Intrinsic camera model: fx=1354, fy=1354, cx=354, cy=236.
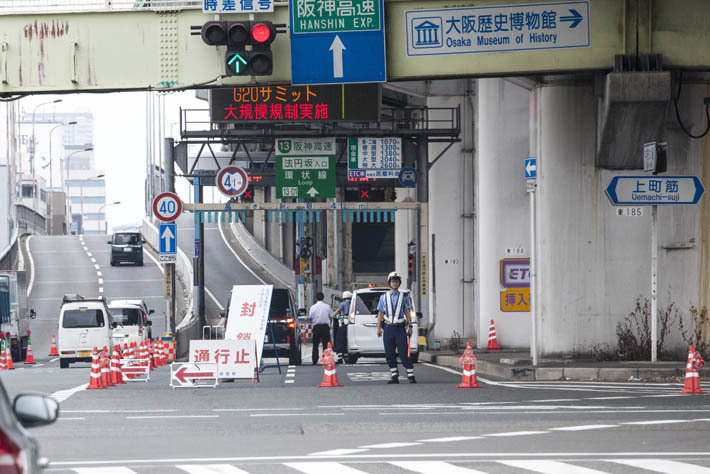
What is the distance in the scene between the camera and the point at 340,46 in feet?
65.1

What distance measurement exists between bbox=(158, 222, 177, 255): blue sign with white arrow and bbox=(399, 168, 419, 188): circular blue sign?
7.32 m

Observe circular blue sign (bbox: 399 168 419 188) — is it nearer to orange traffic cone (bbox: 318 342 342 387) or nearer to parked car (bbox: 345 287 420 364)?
parked car (bbox: 345 287 420 364)

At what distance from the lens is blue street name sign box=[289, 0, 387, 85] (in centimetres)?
1959

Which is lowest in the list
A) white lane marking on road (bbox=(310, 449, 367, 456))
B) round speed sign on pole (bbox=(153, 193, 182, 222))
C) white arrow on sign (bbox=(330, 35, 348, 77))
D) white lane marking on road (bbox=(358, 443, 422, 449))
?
white lane marking on road (bbox=(358, 443, 422, 449))

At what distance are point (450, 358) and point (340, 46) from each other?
1188cm

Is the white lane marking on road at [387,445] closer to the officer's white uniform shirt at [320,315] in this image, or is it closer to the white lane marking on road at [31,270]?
the officer's white uniform shirt at [320,315]

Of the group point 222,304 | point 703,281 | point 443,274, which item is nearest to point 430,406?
point 703,281

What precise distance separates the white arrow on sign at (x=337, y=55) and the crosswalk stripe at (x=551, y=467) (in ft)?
33.9

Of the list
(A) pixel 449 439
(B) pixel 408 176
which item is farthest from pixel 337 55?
(B) pixel 408 176

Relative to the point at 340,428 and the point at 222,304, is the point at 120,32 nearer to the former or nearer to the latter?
the point at 340,428

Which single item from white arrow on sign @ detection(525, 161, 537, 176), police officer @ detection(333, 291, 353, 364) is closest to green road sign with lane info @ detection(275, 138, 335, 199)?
police officer @ detection(333, 291, 353, 364)

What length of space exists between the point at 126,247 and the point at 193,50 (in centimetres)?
6196

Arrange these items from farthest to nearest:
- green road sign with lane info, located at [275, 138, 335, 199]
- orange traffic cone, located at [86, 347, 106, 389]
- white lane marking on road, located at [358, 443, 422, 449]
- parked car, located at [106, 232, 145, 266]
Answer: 1. parked car, located at [106, 232, 145, 266]
2. green road sign with lane info, located at [275, 138, 335, 199]
3. orange traffic cone, located at [86, 347, 106, 389]
4. white lane marking on road, located at [358, 443, 422, 449]

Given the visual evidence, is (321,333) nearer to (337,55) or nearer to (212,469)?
(337,55)
